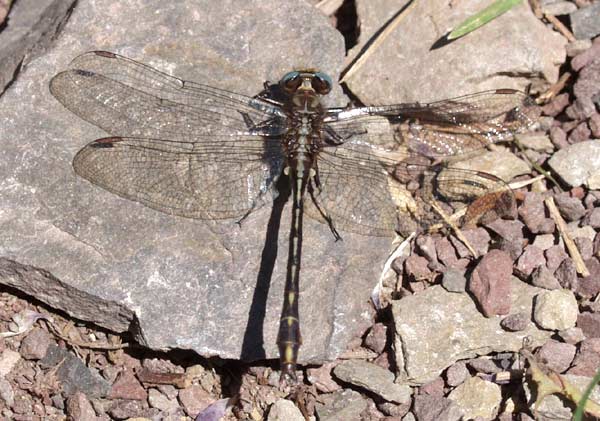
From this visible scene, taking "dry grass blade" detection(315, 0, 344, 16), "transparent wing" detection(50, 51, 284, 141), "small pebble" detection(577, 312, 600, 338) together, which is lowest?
"small pebble" detection(577, 312, 600, 338)

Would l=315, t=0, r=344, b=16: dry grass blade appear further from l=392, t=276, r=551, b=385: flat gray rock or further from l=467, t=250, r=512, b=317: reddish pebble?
l=392, t=276, r=551, b=385: flat gray rock

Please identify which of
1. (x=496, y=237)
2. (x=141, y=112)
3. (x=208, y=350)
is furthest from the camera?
(x=496, y=237)

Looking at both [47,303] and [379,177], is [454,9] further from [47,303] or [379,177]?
[47,303]

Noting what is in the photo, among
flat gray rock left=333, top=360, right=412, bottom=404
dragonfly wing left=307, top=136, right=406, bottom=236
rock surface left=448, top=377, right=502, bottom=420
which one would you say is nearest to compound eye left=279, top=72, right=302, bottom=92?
dragonfly wing left=307, top=136, right=406, bottom=236

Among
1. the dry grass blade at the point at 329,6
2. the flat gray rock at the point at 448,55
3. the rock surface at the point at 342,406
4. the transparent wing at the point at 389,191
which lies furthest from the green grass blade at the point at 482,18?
the rock surface at the point at 342,406

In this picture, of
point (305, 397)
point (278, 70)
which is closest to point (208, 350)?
point (305, 397)
